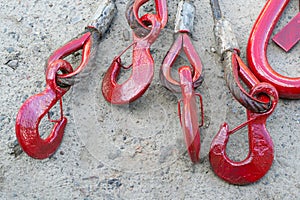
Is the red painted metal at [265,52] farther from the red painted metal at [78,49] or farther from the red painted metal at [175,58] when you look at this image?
the red painted metal at [78,49]

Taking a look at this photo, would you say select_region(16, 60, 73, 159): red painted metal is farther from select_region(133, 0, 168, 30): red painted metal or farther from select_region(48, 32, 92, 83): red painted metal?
select_region(133, 0, 168, 30): red painted metal

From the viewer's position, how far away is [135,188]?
73.2 inches

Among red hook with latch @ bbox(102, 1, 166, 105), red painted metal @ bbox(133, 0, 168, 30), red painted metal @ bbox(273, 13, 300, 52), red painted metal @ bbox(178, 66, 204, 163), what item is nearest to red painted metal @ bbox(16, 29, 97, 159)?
red hook with latch @ bbox(102, 1, 166, 105)

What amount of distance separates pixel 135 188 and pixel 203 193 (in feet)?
0.74

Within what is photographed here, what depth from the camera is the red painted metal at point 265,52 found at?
1.97 meters

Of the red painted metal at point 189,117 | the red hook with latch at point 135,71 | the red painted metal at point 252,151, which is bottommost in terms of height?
the red painted metal at point 252,151

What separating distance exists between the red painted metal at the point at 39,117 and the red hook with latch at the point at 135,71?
16 centimetres

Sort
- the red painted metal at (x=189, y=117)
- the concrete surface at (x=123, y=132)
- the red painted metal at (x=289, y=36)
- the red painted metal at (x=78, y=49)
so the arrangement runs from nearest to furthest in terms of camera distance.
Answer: the red painted metal at (x=189, y=117) → the concrete surface at (x=123, y=132) → the red painted metal at (x=78, y=49) → the red painted metal at (x=289, y=36)

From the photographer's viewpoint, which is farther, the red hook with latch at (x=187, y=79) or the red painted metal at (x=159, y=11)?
the red painted metal at (x=159, y=11)

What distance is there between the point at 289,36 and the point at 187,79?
23.3 inches

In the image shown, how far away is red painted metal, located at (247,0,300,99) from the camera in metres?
1.97

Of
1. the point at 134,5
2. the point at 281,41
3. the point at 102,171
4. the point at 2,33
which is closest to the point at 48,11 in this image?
the point at 2,33

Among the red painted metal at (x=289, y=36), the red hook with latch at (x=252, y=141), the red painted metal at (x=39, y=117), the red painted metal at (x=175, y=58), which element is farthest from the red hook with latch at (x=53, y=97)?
the red painted metal at (x=289, y=36)

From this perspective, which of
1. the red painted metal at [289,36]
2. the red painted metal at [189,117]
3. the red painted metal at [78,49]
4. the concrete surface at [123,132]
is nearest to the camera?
the red painted metal at [189,117]
